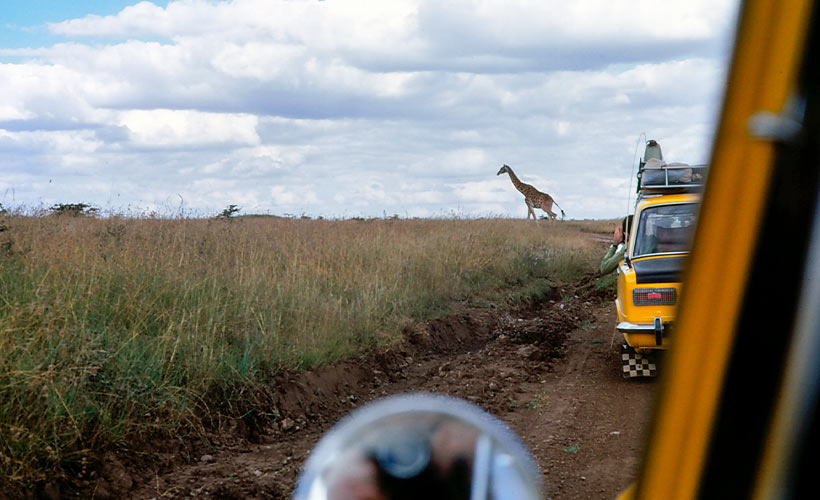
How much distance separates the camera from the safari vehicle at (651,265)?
6.79 meters

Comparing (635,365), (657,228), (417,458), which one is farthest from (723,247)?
(657,228)

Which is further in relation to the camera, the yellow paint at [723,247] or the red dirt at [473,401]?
the red dirt at [473,401]

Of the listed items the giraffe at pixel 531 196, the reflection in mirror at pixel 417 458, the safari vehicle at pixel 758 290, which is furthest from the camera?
the giraffe at pixel 531 196

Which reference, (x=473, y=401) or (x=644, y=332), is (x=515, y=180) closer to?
(x=644, y=332)

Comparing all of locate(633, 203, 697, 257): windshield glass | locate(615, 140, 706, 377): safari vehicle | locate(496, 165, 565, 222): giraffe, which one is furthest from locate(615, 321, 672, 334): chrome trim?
locate(496, 165, 565, 222): giraffe

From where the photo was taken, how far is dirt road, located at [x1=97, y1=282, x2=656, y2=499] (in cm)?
464

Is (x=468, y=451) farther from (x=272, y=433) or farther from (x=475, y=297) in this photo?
(x=475, y=297)

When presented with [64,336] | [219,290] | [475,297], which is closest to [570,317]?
[475,297]

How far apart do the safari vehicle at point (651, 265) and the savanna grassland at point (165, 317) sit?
107 inches

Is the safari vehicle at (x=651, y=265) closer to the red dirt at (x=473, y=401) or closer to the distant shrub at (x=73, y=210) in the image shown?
the red dirt at (x=473, y=401)

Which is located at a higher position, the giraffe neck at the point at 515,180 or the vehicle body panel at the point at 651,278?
the giraffe neck at the point at 515,180

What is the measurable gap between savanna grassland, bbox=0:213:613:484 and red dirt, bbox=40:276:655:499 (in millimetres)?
231

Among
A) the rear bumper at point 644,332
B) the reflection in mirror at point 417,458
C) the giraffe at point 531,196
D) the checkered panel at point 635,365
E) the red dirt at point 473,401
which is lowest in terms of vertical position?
the red dirt at point 473,401

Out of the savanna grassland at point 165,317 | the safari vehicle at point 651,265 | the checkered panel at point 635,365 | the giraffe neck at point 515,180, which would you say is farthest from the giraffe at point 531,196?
the checkered panel at point 635,365
